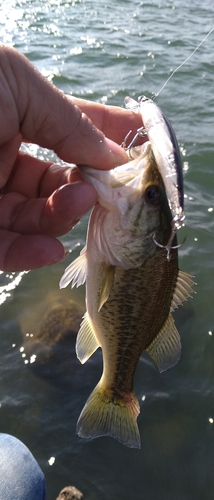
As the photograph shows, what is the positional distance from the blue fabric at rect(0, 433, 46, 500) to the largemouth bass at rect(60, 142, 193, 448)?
0.58m

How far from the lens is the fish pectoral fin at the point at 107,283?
8.34ft

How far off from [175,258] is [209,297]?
124 inches

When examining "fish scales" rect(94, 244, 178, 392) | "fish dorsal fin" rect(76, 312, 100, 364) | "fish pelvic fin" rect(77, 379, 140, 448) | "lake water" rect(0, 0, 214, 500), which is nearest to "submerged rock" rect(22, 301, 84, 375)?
"lake water" rect(0, 0, 214, 500)

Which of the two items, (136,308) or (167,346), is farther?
(167,346)

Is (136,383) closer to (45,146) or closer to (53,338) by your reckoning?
(53,338)

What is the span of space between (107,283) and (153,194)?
571 mm

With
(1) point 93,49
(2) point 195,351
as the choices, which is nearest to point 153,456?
(2) point 195,351

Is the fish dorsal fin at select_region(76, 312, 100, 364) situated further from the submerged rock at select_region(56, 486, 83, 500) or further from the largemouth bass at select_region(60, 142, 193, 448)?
the submerged rock at select_region(56, 486, 83, 500)

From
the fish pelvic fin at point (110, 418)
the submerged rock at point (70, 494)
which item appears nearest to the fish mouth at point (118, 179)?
the fish pelvic fin at point (110, 418)

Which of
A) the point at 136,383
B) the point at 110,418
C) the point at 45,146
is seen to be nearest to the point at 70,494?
the point at 110,418

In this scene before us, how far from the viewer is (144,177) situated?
2342mm

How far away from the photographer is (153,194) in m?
2.38

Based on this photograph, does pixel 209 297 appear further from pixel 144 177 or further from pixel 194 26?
pixel 194 26

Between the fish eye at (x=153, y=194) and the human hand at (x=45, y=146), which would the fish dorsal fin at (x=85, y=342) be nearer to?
the human hand at (x=45, y=146)
